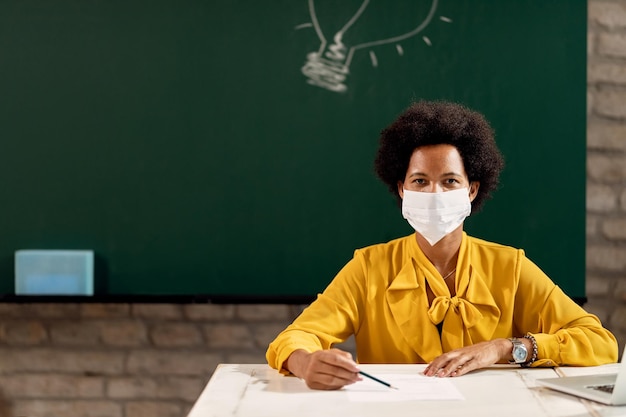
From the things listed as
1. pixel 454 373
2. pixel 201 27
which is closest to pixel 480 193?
pixel 454 373

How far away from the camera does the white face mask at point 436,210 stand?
2.10 metres

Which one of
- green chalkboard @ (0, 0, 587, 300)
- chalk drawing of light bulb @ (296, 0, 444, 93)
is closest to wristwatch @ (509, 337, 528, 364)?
green chalkboard @ (0, 0, 587, 300)

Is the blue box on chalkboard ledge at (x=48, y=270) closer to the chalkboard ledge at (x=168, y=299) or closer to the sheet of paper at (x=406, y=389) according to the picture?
the chalkboard ledge at (x=168, y=299)

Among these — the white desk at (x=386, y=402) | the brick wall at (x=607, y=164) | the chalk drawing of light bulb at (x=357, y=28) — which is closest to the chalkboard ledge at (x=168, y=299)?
the brick wall at (x=607, y=164)

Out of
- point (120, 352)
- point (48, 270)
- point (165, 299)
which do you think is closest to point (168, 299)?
point (165, 299)

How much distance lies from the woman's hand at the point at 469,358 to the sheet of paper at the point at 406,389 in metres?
0.04

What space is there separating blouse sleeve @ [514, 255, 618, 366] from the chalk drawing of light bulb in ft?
3.97

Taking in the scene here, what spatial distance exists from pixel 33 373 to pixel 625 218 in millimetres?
2367

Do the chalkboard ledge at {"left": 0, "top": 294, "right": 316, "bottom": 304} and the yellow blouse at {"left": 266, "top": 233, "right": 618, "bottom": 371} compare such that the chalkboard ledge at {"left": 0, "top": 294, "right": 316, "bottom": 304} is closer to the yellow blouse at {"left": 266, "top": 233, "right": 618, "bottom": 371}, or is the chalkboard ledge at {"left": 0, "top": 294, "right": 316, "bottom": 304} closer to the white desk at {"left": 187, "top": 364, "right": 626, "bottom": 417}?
the yellow blouse at {"left": 266, "top": 233, "right": 618, "bottom": 371}

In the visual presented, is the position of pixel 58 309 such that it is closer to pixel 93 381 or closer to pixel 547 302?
pixel 93 381

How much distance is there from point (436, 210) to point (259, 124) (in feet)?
3.78

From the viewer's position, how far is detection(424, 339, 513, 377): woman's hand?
1800 mm

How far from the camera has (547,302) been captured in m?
2.12

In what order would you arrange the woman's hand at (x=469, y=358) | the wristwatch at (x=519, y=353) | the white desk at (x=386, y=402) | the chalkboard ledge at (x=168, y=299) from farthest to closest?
1. the chalkboard ledge at (x=168, y=299)
2. the wristwatch at (x=519, y=353)
3. the woman's hand at (x=469, y=358)
4. the white desk at (x=386, y=402)
